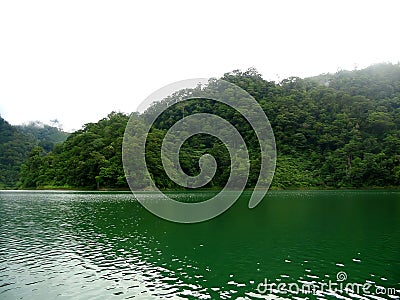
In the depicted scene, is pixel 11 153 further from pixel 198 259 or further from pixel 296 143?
pixel 198 259

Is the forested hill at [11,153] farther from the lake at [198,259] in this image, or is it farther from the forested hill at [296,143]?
the lake at [198,259]

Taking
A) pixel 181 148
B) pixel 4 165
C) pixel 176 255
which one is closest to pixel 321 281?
pixel 176 255

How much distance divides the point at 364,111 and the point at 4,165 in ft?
→ 394

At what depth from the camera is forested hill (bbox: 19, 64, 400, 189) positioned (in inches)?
3593

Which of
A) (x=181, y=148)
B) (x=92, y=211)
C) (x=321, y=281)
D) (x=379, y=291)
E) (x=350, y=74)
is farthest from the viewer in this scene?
(x=350, y=74)

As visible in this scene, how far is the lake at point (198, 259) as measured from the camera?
13.2 m

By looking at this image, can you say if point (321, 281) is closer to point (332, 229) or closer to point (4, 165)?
point (332, 229)

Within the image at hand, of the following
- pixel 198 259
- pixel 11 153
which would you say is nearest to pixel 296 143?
pixel 198 259

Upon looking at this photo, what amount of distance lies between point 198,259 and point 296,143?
95115 millimetres

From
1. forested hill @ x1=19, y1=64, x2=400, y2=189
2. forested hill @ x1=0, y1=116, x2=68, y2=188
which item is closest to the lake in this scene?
forested hill @ x1=19, y1=64, x2=400, y2=189

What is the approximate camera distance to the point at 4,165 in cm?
12600

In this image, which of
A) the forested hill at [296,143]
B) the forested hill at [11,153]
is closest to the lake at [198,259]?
the forested hill at [296,143]

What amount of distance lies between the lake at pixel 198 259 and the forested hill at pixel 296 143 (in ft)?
205

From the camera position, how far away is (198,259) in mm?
17703
